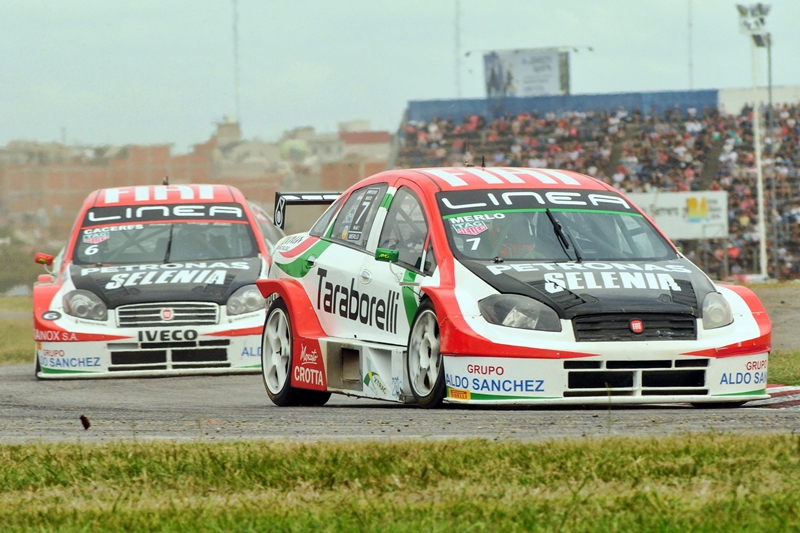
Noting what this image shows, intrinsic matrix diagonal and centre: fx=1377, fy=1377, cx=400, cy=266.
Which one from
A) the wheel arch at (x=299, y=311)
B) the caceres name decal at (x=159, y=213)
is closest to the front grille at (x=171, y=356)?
the caceres name decal at (x=159, y=213)

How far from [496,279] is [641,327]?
2.57ft

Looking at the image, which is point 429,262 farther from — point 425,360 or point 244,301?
point 244,301

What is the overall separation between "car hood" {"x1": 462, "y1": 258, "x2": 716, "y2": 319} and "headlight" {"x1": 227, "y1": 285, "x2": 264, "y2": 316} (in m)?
4.77

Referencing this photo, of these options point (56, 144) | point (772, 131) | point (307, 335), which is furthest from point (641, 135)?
point (307, 335)

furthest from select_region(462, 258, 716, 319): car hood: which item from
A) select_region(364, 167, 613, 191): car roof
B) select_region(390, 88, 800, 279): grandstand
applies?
select_region(390, 88, 800, 279): grandstand

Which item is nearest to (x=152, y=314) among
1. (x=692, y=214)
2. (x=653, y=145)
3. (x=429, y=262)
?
(x=429, y=262)

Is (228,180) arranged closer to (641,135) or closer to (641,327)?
(641,135)

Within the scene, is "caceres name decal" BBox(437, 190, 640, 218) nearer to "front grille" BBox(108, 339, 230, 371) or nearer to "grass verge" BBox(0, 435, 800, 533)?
"grass verge" BBox(0, 435, 800, 533)

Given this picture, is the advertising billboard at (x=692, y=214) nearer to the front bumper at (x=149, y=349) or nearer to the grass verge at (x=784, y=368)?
the grass verge at (x=784, y=368)

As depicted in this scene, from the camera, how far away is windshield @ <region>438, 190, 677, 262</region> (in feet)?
25.0

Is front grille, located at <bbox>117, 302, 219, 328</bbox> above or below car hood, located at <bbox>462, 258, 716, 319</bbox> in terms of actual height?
below

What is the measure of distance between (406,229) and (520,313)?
4.36 ft

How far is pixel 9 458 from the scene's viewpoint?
5340 mm

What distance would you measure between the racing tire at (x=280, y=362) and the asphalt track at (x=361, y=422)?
417 mm
